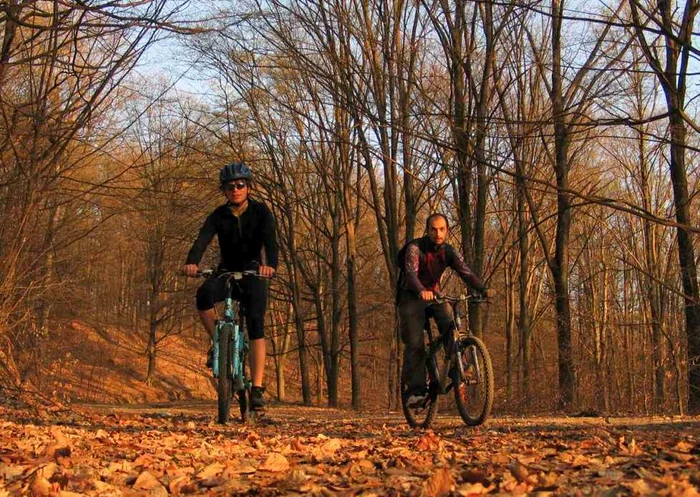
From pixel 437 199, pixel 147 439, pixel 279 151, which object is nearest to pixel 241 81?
pixel 279 151

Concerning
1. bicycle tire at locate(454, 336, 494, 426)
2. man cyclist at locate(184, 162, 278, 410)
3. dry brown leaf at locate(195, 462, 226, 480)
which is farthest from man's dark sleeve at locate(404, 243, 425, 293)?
dry brown leaf at locate(195, 462, 226, 480)

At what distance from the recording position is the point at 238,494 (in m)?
3.28

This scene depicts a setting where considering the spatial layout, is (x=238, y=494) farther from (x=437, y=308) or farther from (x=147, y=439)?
(x=437, y=308)

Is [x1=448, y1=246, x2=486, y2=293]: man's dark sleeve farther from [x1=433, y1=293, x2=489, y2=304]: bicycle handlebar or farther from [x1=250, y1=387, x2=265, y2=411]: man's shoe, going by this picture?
[x1=250, y1=387, x2=265, y2=411]: man's shoe

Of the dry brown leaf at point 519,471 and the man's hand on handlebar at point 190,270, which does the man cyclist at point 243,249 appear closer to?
the man's hand on handlebar at point 190,270

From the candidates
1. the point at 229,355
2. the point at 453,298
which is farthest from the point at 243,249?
the point at 453,298

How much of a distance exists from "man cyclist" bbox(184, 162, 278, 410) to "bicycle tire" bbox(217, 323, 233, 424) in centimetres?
25

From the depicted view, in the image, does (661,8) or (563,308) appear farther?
(563,308)

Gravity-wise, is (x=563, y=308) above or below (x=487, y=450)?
above

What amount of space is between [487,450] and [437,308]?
270 cm

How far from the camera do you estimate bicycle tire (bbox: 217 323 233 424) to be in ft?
21.9

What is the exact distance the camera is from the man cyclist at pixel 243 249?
22.5 feet

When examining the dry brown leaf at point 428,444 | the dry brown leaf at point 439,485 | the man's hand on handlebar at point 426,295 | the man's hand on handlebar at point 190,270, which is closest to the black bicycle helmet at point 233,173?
the man's hand on handlebar at point 190,270

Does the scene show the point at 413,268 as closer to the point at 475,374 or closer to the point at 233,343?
the point at 475,374
